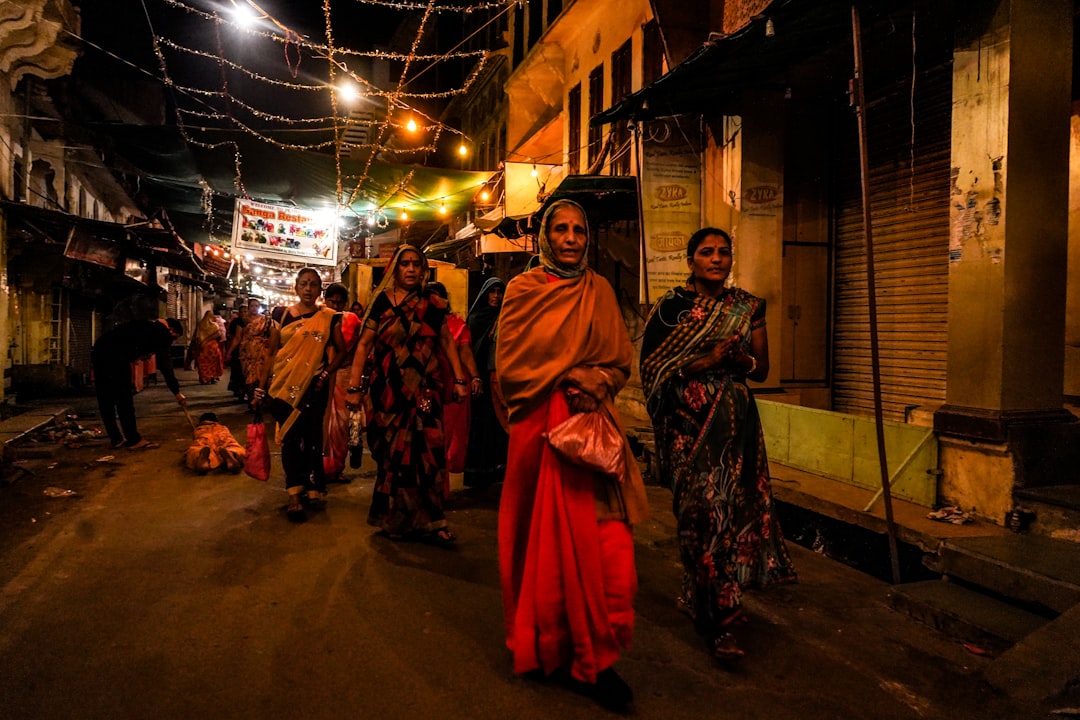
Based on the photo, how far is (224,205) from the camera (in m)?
18.6

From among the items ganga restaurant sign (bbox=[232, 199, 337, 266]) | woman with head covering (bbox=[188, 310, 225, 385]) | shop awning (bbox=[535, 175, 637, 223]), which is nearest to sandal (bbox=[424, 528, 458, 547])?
shop awning (bbox=[535, 175, 637, 223])

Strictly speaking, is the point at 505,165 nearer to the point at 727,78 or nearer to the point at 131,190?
the point at 727,78

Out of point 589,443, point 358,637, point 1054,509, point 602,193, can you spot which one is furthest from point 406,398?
point 602,193

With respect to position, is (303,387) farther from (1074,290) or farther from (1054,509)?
(1074,290)

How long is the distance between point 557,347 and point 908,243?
5837mm

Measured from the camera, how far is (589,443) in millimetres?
2717

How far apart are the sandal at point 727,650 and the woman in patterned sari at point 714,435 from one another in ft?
0.08

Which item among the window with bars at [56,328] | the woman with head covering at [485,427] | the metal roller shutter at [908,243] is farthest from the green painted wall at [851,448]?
the window with bars at [56,328]

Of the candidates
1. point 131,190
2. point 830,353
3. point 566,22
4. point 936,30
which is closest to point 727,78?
point 936,30

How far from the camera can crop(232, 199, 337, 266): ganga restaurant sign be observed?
47.2ft

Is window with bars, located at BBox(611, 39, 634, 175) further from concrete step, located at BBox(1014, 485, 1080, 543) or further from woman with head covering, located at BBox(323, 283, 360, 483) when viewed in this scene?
→ concrete step, located at BBox(1014, 485, 1080, 543)

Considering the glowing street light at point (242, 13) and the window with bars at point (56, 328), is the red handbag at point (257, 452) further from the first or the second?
the window with bars at point (56, 328)

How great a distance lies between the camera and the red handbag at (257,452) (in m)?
5.74

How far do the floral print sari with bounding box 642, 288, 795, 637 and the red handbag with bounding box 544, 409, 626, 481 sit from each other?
64 centimetres
